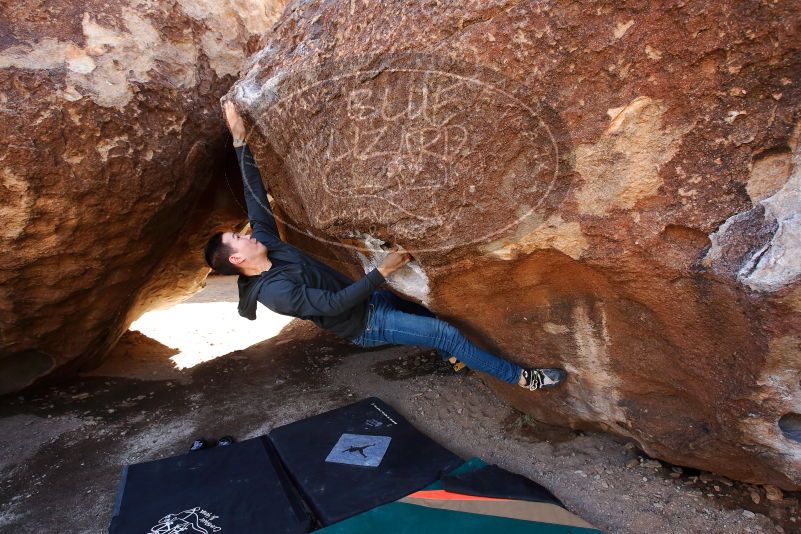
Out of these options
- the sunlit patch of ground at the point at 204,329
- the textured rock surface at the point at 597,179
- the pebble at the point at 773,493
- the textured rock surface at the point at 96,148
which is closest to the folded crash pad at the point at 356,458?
the textured rock surface at the point at 597,179

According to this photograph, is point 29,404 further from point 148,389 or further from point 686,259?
point 686,259

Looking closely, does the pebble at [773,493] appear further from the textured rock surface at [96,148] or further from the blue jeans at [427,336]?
the textured rock surface at [96,148]

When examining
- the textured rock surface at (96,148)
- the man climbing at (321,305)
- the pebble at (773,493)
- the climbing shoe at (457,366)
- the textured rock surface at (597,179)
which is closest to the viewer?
the textured rock surface at (597,179)

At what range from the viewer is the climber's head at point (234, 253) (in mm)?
2312

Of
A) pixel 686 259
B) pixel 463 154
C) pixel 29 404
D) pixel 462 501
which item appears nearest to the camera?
pixel 686 259

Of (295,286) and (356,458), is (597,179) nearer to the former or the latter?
(295,286)

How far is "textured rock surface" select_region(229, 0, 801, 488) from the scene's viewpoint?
4.83ft

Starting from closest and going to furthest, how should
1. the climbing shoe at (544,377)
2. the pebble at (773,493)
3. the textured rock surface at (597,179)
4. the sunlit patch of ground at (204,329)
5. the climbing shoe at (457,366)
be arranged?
the textured rock surface at (597,179)
the pebble at (773,493)
the climbing shoe at (544,377)
the climbing shoe at (457,366)
the sunlit patch of ground at (204,329)

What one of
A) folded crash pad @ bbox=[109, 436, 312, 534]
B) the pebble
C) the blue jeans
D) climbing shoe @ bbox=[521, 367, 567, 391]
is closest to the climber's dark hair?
the blue jeans

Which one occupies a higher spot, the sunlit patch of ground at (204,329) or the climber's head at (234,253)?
the climber's head at (234,253)

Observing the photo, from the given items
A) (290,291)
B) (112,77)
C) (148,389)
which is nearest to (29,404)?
(148,389)

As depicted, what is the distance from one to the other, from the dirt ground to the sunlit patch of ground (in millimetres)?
164

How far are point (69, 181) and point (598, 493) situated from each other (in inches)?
110

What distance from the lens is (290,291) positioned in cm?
220
